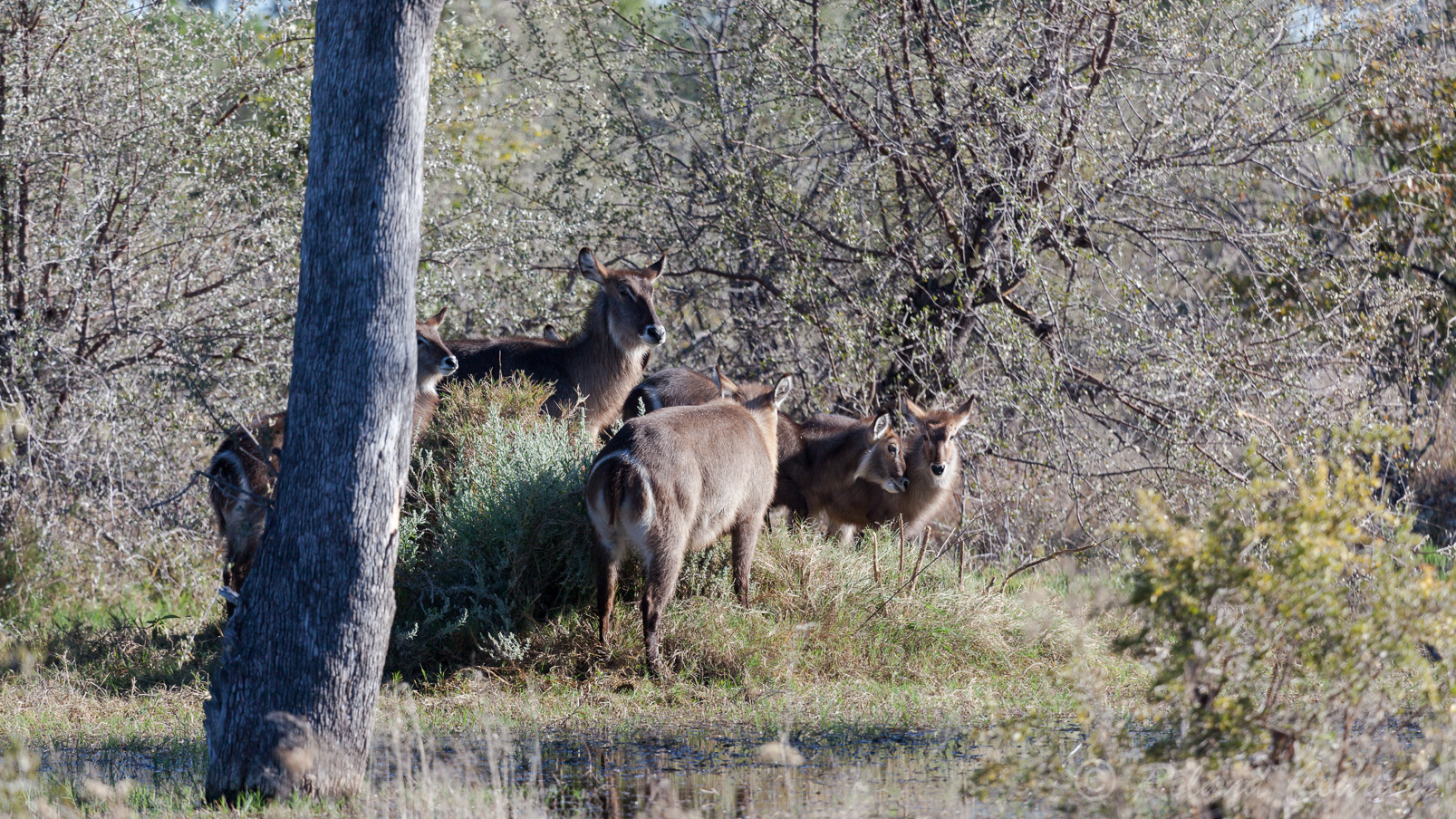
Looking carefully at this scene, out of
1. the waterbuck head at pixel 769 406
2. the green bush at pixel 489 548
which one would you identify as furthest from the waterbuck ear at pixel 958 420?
the green bush at pixel 489 548

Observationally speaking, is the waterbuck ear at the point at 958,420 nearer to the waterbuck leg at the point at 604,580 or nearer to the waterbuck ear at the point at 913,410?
the waterbuck ear at the point at 913,410

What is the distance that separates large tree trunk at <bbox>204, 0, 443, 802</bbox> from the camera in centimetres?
434

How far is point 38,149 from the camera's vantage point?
28.2 feet

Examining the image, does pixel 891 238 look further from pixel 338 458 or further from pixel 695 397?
pixel 338 458

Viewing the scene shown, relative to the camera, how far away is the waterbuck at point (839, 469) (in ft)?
27.7

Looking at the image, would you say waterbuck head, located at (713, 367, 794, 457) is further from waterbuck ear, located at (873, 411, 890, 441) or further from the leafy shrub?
the leafy shrub

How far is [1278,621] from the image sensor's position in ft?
12.2

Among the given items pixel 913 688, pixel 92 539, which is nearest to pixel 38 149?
pixel 92 539

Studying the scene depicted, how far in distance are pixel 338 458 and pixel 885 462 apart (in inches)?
183

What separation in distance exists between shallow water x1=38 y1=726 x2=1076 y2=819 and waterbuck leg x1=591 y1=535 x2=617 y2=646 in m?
0.97

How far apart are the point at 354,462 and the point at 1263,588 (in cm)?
277

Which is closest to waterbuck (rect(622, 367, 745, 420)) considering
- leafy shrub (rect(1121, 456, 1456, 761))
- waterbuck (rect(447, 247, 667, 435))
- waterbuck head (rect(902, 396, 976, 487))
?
waterbuck (rect(447, 247, 667, 435))

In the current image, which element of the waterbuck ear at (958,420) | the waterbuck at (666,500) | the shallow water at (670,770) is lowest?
the shallow water at (670,770)

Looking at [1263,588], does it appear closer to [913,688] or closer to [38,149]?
[913,688]
